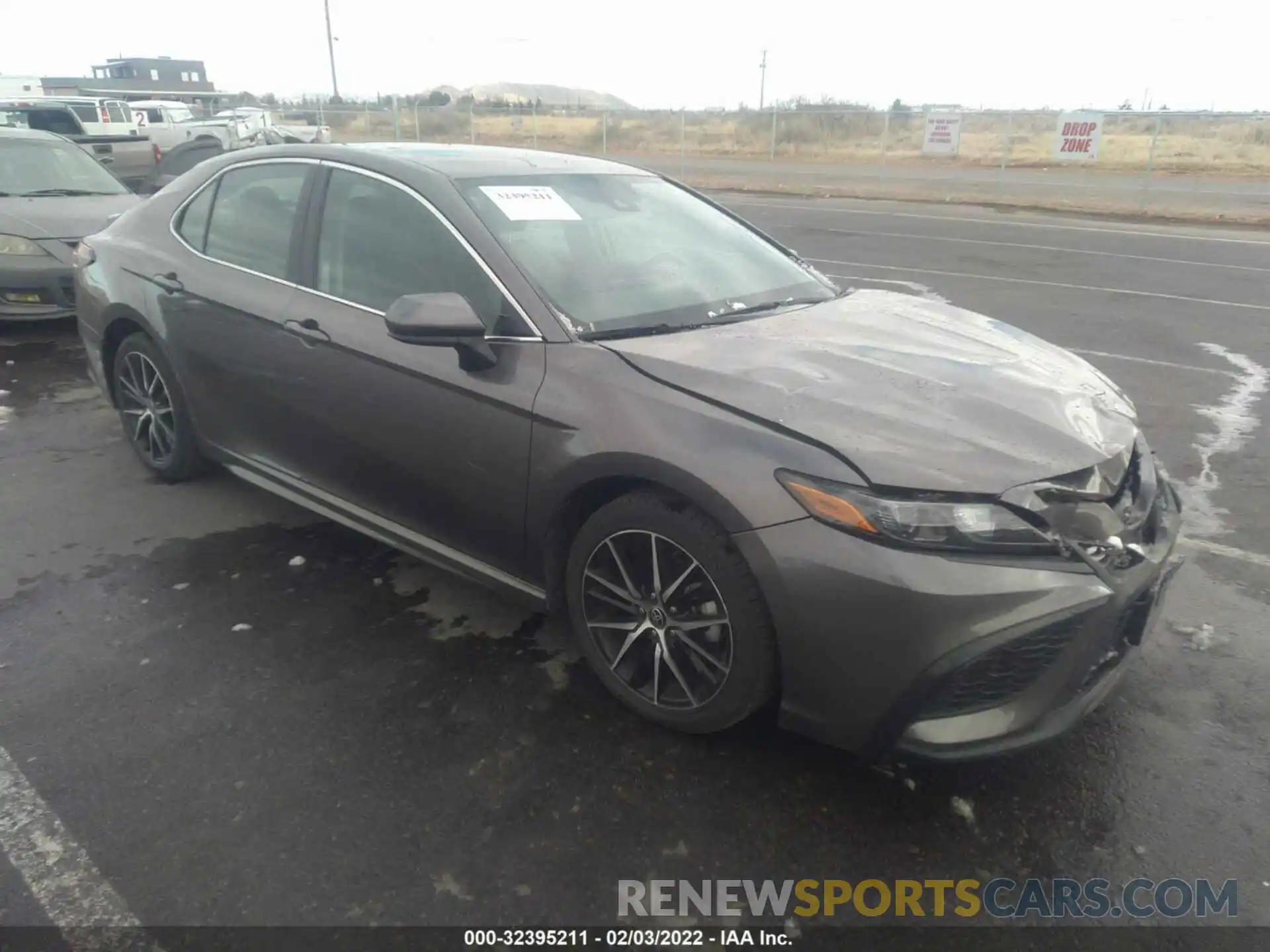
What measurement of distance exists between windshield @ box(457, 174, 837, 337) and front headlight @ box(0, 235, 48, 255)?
549 cm

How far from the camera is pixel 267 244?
3.87m

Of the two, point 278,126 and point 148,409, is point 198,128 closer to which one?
point 278,126

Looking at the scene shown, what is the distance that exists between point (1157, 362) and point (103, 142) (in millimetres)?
11803

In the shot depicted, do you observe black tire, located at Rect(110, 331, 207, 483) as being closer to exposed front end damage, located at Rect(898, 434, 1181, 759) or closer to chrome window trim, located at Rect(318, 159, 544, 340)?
chrome window trim, located at Rect(318, 159, 544, 340)

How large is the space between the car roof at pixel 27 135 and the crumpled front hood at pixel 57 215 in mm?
995

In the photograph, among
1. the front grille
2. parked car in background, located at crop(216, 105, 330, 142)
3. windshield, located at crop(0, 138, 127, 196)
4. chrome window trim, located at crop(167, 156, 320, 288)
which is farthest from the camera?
parked car in background, located at crop(216, 105, 330, 142)

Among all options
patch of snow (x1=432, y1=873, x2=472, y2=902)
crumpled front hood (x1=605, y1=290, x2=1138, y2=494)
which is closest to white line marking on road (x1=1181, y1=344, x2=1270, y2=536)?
crumpled front hood (x1=605, y1=290, x2=1138, y2=494)

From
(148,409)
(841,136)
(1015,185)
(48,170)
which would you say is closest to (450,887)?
(148,409)

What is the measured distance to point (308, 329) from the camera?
11.6 feet

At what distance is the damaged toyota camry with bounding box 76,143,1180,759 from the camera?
92.1 inches

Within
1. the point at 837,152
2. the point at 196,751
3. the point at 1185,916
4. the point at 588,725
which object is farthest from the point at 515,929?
the point at 837,152

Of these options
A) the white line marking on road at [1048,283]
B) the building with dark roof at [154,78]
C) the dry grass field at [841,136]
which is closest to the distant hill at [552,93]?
the building with dark roof at [154,78]

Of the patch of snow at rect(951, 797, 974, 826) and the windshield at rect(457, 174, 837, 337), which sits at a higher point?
the windshield at rect(457, 174, 837, 337)

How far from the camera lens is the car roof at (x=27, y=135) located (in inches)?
333
